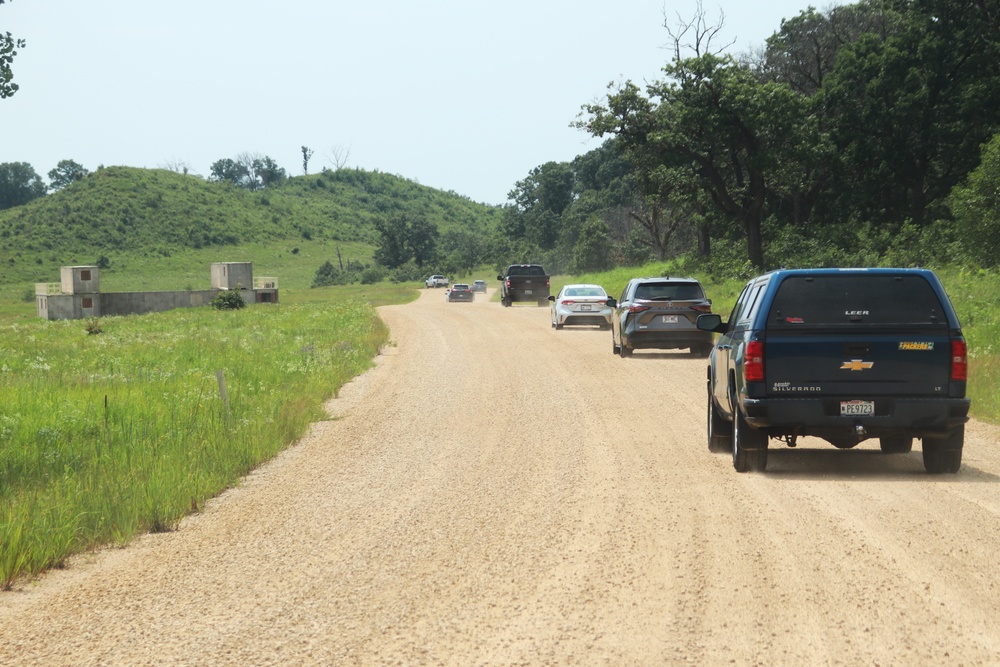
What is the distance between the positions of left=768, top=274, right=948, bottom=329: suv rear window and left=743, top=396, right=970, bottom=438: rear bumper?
0.69 metres

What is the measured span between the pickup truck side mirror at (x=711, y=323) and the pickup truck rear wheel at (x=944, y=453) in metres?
2.55

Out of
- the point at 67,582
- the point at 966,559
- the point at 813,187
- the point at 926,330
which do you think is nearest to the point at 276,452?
the point at 67,582

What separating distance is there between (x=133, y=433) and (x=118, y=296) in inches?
3140

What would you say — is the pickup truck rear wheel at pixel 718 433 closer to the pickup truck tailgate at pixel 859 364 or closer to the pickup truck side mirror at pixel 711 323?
the pickup truck side mirror at pixel 711 323

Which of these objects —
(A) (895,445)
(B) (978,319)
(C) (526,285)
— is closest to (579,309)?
(B) (978,319)

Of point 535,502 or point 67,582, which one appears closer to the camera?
point 67,582

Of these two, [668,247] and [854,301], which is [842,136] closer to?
[668,247]

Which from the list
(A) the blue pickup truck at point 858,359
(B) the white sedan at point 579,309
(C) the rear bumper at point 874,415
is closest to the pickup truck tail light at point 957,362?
(A) the blue pickup truck at point 858,359

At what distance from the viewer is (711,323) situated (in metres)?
12.4

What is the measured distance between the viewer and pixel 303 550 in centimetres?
795

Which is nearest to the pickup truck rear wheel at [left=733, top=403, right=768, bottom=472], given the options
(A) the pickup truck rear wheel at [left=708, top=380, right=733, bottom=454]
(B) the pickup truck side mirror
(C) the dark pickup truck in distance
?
(A) the pickup truck rear wheel at [left=708, top=380, right=733, bottom=454]

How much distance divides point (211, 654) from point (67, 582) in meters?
2.34

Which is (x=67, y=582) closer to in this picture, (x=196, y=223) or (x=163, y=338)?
(x=163, y=338)

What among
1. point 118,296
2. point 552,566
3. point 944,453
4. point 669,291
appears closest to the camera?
point 552,566
